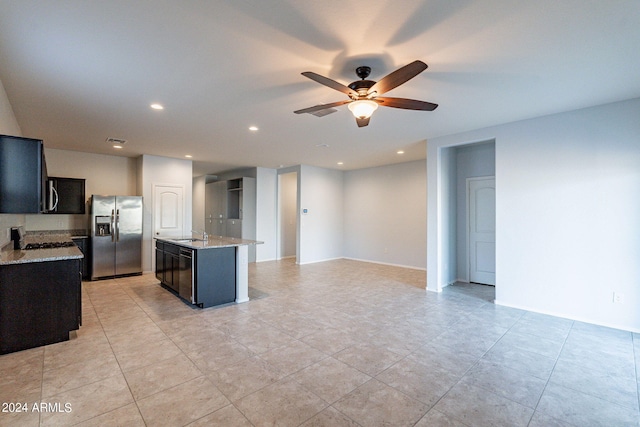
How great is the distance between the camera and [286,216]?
347 inches

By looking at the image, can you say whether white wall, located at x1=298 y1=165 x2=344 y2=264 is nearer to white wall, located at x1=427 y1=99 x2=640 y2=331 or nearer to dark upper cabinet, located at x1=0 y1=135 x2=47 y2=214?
white wall, located at x1=427 y1=99 x2=640 y2=331

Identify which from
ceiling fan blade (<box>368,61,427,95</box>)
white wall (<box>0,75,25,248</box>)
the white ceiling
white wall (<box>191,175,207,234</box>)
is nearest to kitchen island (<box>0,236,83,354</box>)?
white wall (<box>0,75,25,248</box>)

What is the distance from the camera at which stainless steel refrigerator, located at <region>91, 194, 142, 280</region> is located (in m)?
5.65

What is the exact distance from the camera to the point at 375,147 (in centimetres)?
567

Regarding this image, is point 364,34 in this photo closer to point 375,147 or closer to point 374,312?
point 374,312

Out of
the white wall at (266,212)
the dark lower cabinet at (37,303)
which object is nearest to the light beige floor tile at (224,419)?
the dark lower cabinet at (37,303)

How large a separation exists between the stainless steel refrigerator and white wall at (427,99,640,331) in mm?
6499

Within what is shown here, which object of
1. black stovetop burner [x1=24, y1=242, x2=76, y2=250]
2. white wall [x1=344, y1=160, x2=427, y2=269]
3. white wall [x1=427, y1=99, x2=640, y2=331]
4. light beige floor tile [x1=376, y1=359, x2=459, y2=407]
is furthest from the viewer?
white wall [x1=344, y1=160, x2=427, y2=269]

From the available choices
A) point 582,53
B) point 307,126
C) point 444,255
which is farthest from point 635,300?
point 307,126

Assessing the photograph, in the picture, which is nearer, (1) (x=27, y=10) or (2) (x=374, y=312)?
(1) (x=27, y=10)

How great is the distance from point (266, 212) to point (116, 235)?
3509 millimetres

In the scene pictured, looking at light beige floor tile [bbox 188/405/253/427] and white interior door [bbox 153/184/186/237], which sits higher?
white interior door [bbox 153/184/186/237]

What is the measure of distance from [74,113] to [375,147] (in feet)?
15.1

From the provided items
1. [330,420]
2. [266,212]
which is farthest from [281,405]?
[266,212]
